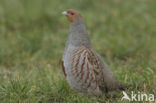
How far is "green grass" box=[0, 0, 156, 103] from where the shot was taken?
443cm

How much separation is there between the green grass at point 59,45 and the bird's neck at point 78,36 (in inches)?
24.3

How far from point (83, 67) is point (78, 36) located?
502 millimetres

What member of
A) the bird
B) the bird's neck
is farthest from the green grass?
the bird's neck

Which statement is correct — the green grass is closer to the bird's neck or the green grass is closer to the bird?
the bird

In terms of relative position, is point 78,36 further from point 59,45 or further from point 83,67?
point 59,45

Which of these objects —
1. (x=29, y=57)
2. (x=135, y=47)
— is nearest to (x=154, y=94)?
(x=135, y=47)

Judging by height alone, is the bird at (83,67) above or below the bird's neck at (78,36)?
below

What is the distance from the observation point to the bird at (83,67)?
422 centimetres

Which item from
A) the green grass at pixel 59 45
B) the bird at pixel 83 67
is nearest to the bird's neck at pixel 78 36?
the bird at pixel 83 67

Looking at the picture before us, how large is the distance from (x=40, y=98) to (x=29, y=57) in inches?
91.6

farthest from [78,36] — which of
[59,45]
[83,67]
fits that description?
[59,45]

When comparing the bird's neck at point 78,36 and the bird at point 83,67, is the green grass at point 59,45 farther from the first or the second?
the bird's neck at point 78,36

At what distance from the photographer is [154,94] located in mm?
4395

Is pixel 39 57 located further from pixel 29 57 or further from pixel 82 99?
pixel 82 99
